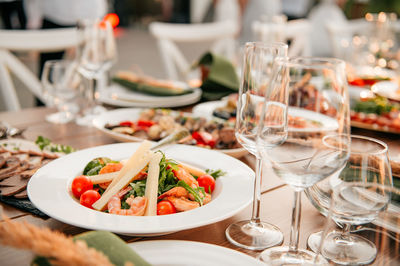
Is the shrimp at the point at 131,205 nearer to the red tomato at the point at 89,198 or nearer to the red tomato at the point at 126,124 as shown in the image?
the red tomato at the point at 89,198

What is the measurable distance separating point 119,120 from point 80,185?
0.68 m

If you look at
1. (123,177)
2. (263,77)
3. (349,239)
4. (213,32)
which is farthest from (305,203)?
(213,32)

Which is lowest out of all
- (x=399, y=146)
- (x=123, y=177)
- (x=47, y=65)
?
(x=399, y=146)

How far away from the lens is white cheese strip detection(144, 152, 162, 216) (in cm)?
88

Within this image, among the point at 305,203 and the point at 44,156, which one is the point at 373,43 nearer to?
the point at 305,203

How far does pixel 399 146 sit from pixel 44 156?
3.93 feet

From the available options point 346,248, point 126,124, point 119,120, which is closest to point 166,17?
point 119,120

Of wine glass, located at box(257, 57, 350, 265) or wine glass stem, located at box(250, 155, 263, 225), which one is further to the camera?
wine glass stem, located at box(250, 155, 263, 225)

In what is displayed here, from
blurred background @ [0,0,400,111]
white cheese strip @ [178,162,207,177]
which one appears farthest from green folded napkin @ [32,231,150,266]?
blurred background @ [0,0,400,111]

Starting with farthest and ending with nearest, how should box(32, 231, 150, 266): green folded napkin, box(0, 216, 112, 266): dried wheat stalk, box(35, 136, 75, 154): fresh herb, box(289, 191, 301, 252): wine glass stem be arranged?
box(35, 136, 75, 154): fresh herb
box(289, 191, 301, 252): wine glass stem
box(32, 231, 150, 266): green folded napkin
box(0, 216, 112, 266): dried wheat stalk

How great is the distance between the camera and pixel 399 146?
1.52m

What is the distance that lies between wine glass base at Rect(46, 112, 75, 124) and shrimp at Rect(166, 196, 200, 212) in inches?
37.6

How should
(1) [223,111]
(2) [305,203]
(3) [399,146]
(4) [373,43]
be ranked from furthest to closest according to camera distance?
(4) [373,43]
(1) [223,111]
(3) [399,146]
(2) [305,203]

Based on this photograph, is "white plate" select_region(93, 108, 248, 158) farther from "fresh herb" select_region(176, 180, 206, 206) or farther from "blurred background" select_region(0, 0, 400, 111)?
"blurred background" select_region(0, 0, 400, 111)
